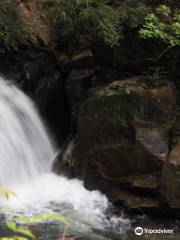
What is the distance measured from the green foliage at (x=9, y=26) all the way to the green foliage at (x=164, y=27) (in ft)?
6.50

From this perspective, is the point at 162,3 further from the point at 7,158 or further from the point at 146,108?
the point at 7,158

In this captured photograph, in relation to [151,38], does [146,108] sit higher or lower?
lower

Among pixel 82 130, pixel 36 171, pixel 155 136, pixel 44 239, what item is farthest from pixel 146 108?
pixel 44 239

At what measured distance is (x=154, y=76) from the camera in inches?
263

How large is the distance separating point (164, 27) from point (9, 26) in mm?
2384

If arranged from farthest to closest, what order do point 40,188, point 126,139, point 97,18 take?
point 97,18 → point 40,188 → point 126,139

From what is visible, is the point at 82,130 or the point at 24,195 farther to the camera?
the point at 82,130

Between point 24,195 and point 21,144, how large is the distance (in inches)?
40.9

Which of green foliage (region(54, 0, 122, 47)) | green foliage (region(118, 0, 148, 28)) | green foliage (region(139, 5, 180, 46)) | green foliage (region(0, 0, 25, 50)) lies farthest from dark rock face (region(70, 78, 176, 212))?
green foliage (region(0, 0, 25, 50))

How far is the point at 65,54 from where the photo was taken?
770cm

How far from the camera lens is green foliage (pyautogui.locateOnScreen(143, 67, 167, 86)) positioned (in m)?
6.63

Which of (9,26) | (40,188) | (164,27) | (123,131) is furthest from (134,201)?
(9,26)

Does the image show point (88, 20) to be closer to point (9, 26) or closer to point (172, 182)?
point (9, 26)

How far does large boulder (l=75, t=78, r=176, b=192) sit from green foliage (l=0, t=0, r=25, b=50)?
1660 millimetres
